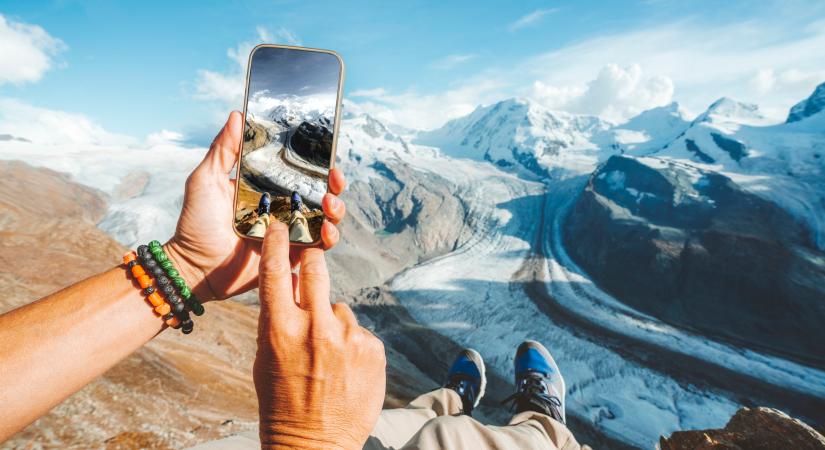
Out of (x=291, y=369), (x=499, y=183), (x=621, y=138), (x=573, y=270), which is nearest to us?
(x=291, y=369)

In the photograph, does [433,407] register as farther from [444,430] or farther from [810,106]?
[810,106]

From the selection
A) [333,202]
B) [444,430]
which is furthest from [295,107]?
[444,430]

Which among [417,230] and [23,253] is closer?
[23,253]

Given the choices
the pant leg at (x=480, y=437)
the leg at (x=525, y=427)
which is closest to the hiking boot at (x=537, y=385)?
the leg at (x=525, y=427)

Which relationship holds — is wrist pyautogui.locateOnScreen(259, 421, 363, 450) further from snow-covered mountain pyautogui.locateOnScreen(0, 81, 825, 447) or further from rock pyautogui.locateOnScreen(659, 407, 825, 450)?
rock pyautogui.locateOnScreen(659, 407, 825, 450)

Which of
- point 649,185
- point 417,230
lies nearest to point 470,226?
point 417,230

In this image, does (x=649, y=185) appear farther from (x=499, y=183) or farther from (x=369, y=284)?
(x=369, y=284)
